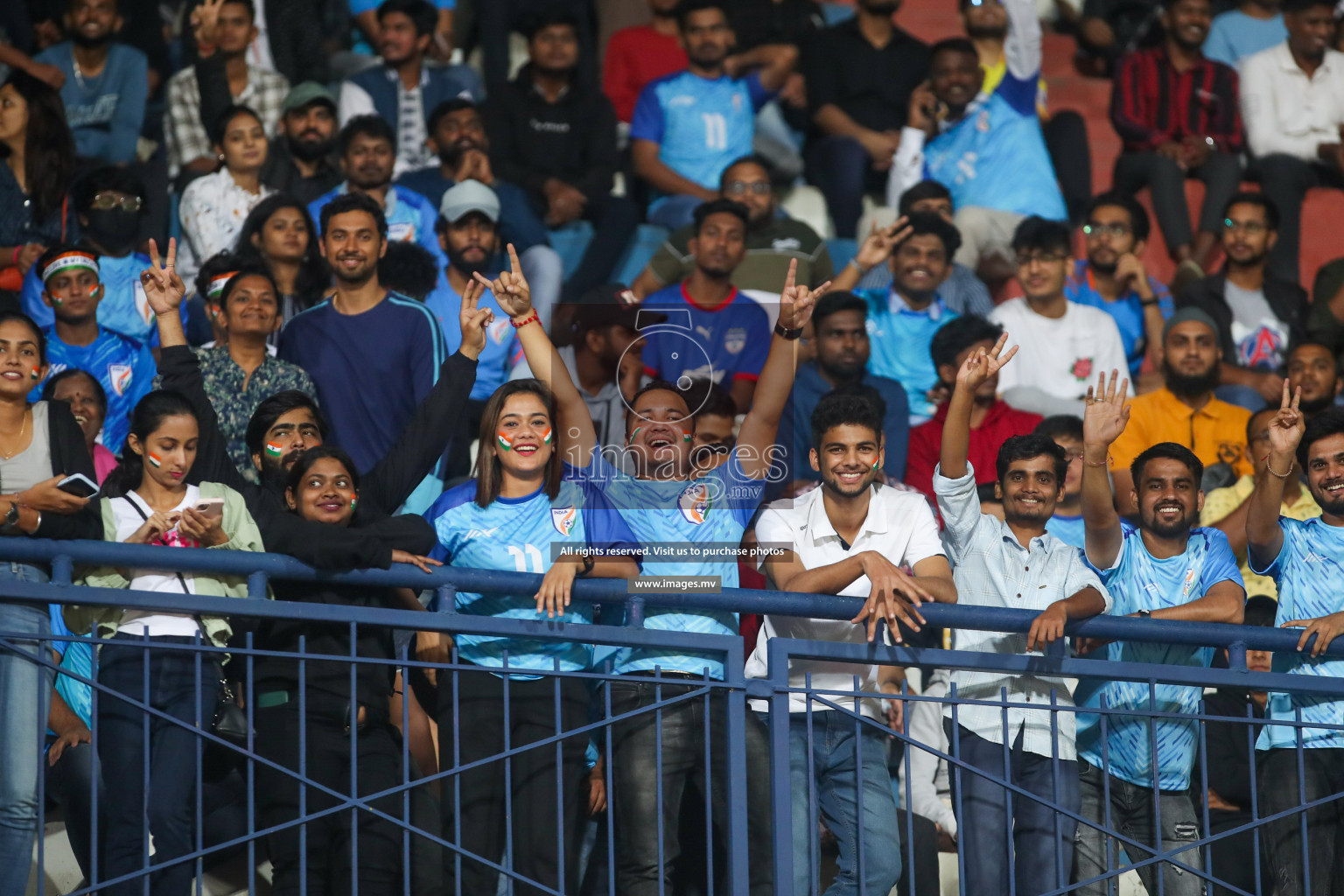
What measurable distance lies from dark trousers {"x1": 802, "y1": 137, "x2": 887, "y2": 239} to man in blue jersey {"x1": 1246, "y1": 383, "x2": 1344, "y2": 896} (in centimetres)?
408

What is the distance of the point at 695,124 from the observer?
9.55 m

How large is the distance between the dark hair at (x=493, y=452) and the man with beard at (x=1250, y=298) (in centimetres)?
439

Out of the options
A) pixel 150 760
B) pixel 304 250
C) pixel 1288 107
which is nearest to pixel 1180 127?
pixel 1288 107

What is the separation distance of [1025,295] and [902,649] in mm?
3981

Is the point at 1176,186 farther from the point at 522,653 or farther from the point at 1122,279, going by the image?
the point at 522,653

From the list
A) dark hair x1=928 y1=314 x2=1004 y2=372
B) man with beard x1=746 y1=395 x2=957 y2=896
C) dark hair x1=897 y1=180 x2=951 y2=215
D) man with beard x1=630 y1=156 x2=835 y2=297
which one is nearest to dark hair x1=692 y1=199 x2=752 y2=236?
man with beard x1=630 y1=156 x2=835 y2=297

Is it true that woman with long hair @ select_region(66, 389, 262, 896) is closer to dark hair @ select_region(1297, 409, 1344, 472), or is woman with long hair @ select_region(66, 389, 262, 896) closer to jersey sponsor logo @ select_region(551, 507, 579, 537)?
jersey sponsor logo @ select_region(551, 507, 579, 537)

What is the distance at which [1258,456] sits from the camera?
24.2 feet

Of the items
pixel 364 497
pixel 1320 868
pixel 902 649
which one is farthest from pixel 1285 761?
pixel 364 497

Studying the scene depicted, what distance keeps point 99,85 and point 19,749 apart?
17.3ft

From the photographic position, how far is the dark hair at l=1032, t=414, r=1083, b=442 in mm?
7055

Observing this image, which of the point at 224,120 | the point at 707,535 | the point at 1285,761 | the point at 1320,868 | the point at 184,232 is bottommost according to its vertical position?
the point at 1320,868

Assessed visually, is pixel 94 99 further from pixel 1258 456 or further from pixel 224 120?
pixel 1258 456

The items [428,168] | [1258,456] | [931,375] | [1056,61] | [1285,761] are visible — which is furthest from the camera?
[1056,61]
